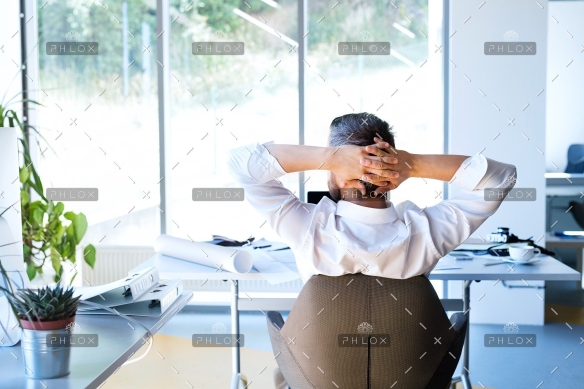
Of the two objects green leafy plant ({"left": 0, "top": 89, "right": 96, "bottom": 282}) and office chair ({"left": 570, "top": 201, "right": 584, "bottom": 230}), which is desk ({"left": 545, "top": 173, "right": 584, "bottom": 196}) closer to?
office chair ({"left": 570, "top": 201, "right": 584, "bottom": 230})

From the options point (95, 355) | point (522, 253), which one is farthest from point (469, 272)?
point (95, 355)

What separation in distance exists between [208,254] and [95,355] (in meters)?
1.07

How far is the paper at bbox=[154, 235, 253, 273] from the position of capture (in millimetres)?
2453

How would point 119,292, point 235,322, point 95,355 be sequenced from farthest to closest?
point 235,322, point 119,292, point 95,355

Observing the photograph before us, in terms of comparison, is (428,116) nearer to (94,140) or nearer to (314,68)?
(314,68)

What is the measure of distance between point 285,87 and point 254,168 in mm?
3159

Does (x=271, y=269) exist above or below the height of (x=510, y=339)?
above

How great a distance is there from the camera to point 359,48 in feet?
15.9

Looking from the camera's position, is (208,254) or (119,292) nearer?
(119,292)

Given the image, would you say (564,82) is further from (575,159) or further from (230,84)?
(230,84)

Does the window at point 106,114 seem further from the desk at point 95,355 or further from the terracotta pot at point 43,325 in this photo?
the terracotta pot at point 43,325

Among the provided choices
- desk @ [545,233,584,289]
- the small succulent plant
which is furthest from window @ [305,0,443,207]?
the small succulent plant

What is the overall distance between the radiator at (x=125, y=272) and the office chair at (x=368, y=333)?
325 cm

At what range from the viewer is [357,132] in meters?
1.78
